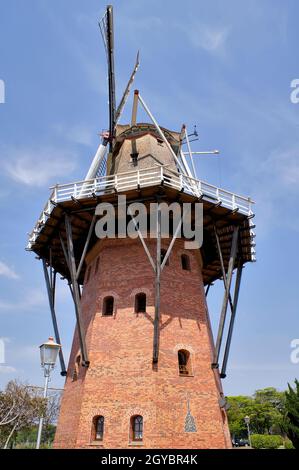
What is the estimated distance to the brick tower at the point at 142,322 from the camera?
1333 centimetres

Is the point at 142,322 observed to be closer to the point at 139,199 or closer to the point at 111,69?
the point at 139,199

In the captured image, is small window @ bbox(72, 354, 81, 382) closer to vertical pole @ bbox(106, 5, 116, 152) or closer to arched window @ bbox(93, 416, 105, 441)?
arched window @ bbox(93, 416, 105, 441)

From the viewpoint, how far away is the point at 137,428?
43.2ft

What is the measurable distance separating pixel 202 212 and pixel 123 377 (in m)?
7.36

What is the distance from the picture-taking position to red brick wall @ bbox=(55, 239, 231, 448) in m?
13.1

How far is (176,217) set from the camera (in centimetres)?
1639

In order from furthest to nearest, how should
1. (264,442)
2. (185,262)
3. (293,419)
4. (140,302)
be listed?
(264,442)
(293,419)
(185,262)
(140,302)

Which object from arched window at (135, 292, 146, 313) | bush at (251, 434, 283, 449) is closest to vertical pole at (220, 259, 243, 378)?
arched window at (135, 292, 146, 313)

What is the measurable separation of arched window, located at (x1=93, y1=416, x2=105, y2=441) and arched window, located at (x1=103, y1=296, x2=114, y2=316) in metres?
4.09

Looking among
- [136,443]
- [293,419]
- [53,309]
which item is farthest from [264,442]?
[136,443]

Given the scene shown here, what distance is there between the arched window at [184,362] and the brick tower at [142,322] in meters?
0.04

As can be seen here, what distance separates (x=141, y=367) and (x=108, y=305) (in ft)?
11.5
